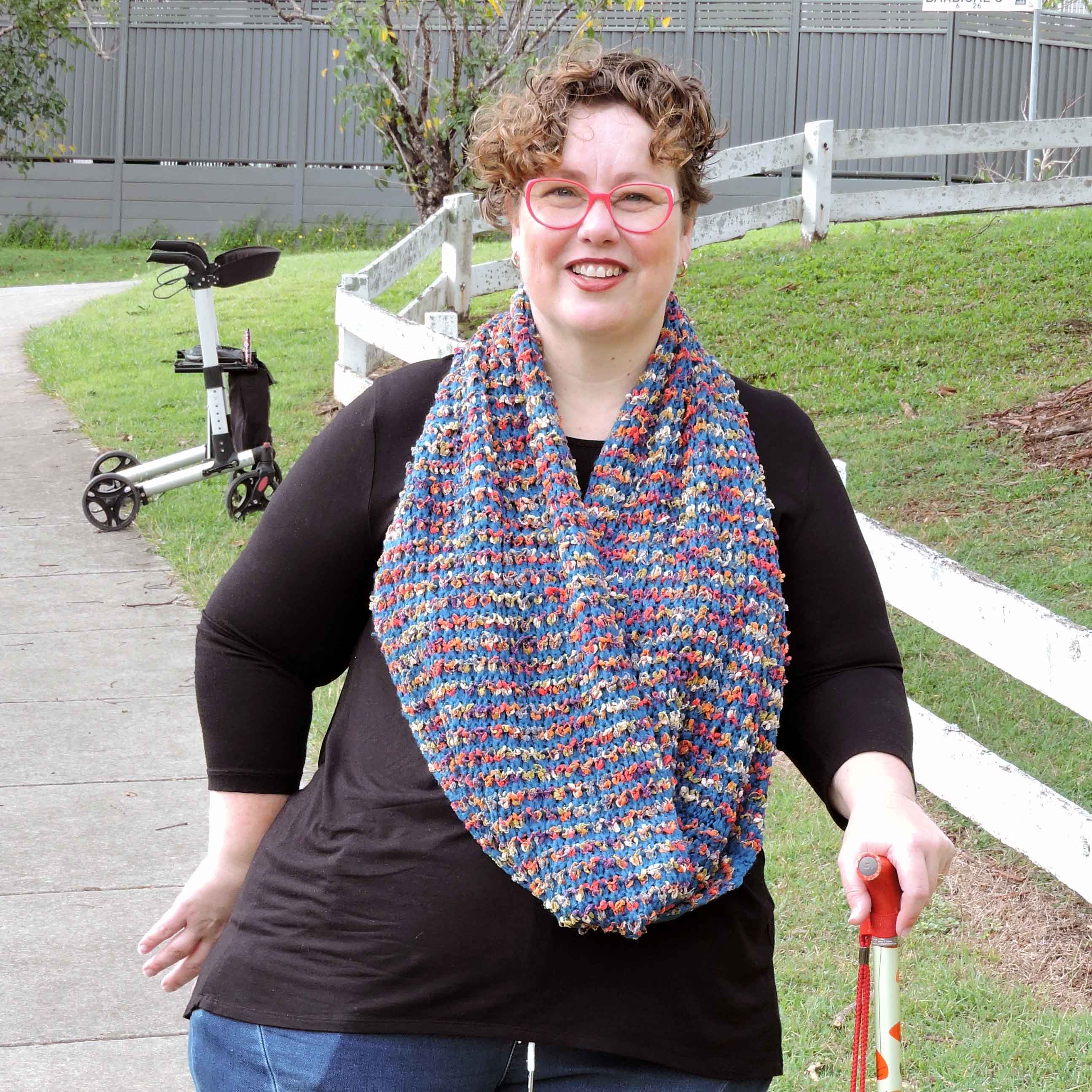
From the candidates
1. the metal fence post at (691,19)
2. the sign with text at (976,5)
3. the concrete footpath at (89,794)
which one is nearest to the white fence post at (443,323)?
the concrete footpath at (89,794)

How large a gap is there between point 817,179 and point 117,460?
7083mm

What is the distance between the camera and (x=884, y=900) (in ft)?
5.90

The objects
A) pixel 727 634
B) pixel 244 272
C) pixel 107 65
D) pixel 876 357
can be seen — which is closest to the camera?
pixel 727 634

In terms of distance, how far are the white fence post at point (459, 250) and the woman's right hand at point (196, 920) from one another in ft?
31.2

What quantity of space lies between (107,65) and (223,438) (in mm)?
17759

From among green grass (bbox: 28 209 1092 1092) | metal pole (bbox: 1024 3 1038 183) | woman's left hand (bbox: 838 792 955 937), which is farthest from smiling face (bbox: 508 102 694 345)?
metal pole (bbox: 1024 3 1038 183)

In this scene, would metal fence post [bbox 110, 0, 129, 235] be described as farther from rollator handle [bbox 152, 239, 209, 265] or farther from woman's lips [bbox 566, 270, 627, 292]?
woman's lips [bbox 566, 270, 627, 292]

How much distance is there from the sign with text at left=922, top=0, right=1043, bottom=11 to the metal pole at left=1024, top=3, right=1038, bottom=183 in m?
0.23

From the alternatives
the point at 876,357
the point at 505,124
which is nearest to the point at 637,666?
the point at 505,124

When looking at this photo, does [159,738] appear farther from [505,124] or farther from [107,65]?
[107,65]

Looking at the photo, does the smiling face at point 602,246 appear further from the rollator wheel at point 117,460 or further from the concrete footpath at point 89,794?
the rollator wheel at point 117,460

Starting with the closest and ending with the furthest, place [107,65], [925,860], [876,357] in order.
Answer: [925,860]
[876,357]
[107,65]

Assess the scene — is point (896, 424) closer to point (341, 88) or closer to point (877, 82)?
point (877, 82)

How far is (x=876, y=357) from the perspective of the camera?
32.4ft
